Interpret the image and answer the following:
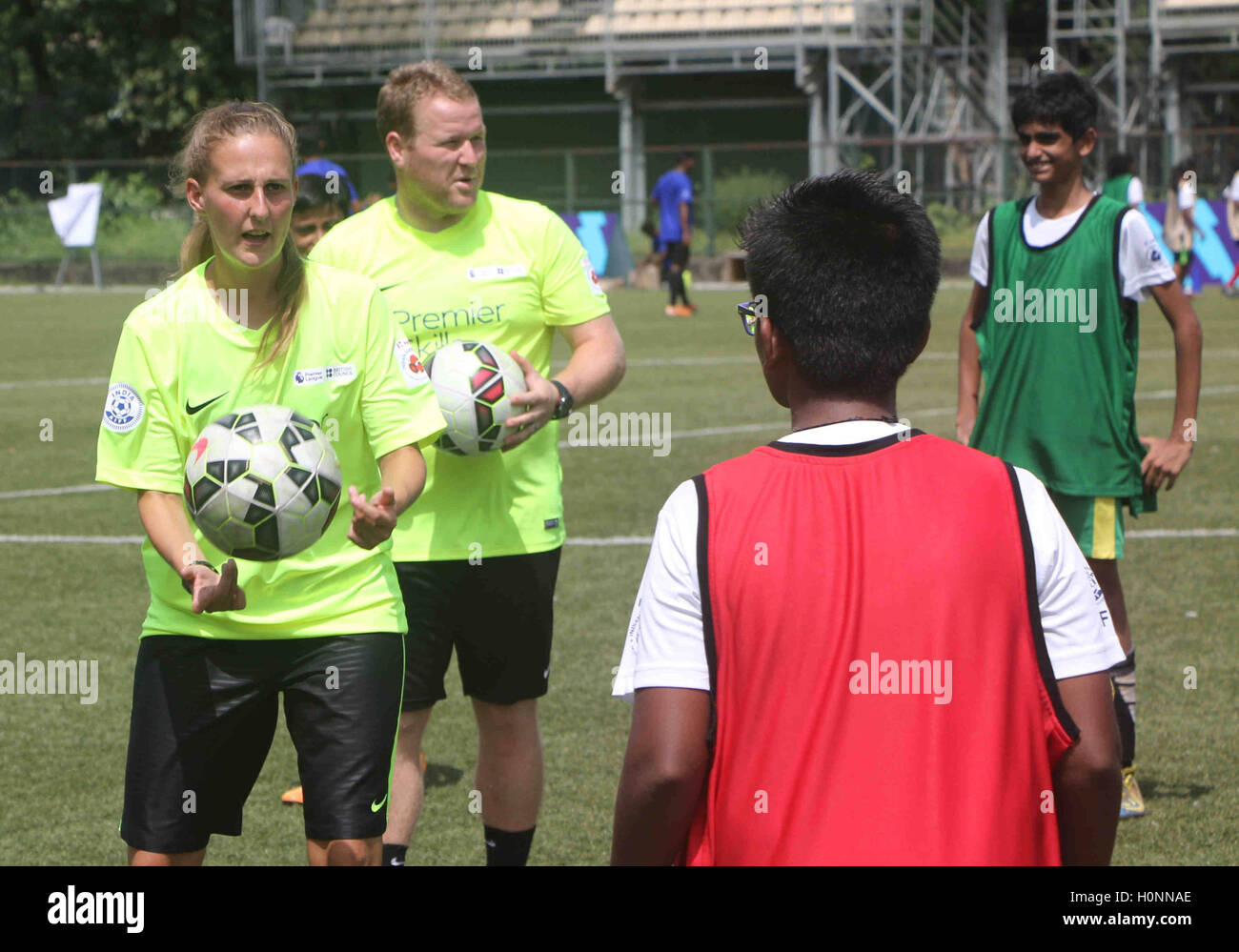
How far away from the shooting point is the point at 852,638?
7.22 feet

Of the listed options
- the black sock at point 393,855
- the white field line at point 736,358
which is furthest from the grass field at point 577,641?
the white field line at point 736,358

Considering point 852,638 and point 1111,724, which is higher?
point 852,638

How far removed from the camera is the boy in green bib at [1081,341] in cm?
542

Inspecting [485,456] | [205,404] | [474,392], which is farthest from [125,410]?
[485,456]

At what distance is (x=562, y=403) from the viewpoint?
461cm

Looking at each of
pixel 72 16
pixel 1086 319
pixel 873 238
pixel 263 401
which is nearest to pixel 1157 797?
pixel 1086 319

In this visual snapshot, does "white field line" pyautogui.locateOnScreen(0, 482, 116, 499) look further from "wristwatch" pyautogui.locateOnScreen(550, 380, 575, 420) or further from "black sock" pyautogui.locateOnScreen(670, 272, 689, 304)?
"black sock" pyautogui.locateOnScreen(670, 272, 689, 304)

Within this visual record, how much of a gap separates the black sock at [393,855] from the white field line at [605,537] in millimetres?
4863

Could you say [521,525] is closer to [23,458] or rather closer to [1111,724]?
[1111,724]

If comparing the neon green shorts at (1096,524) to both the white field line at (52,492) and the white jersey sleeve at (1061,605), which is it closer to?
the white jersey sleeve at (1061,605)

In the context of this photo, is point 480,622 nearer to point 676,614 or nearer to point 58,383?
point 676,614

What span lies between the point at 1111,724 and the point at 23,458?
11.6 metres

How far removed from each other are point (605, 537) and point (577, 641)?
2.14 meters

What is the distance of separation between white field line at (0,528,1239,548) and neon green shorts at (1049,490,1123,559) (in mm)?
4063
